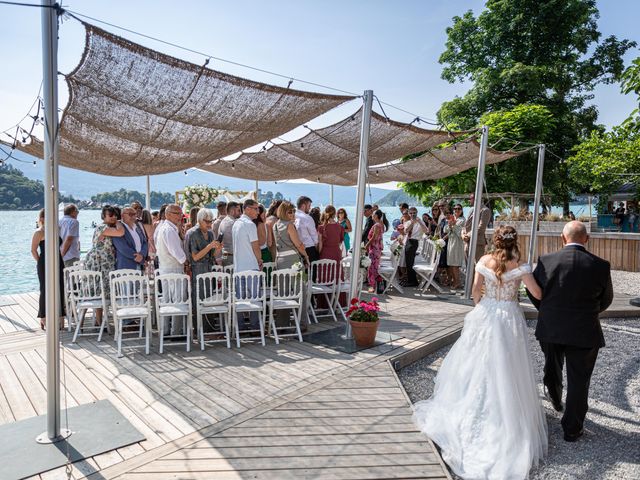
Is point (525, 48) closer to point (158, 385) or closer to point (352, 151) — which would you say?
point (352, 151)

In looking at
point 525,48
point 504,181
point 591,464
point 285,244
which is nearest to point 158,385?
point 285,244

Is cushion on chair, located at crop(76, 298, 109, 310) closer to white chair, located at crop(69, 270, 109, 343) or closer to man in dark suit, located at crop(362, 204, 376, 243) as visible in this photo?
white chair, located at crop(69, 270, 109, 343)

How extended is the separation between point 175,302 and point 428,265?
540 cm

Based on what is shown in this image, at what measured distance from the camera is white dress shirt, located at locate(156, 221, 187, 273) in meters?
5.26

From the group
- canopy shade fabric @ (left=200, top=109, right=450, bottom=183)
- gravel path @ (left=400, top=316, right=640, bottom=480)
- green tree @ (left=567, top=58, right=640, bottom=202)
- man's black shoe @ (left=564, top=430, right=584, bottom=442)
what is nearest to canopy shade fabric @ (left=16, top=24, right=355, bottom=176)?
canopy shade fabric @ (left=200, top=109, right=450, bottom=183)

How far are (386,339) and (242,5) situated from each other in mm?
4054

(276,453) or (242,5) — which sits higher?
(242,5)

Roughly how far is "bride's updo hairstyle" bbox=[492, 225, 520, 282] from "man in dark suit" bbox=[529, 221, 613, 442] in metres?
0.22

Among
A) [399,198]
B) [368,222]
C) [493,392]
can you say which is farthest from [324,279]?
[399,198]

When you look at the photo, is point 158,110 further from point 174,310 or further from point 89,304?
point 89,304

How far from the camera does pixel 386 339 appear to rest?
5.48m

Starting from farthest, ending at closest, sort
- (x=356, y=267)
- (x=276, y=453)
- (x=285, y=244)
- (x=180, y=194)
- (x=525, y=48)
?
(x=525, y=48) → (x=180, y=194) → (x=285, y=244) → (x=356, y=267) → (x=276, y=453)

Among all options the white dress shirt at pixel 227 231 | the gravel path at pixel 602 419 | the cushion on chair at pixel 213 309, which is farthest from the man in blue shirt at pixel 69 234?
the gravel path at pixel 602 419

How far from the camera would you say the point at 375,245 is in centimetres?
842
